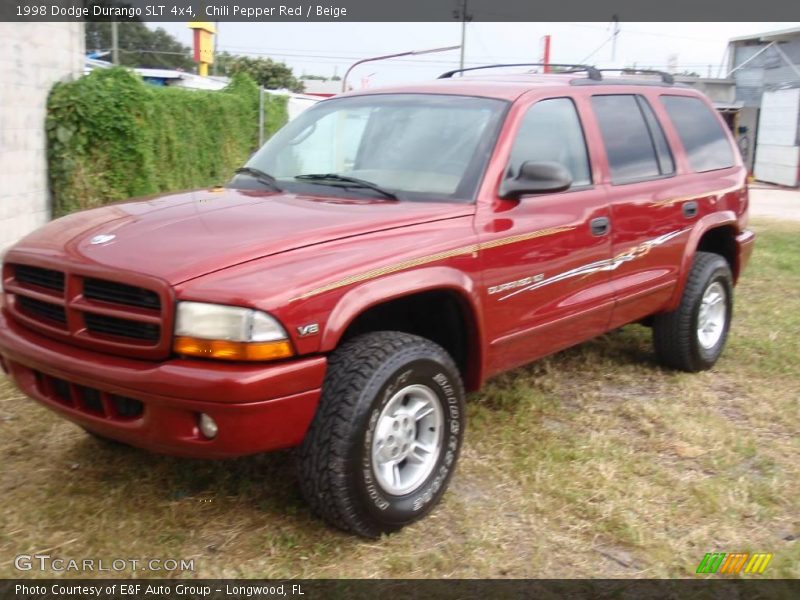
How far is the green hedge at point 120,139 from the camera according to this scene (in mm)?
8023

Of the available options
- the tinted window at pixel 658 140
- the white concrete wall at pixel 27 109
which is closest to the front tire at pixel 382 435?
the tinted window at pixel 658 140

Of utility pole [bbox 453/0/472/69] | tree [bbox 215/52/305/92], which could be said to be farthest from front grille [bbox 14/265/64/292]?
tree [bbox 215/52/305/92]

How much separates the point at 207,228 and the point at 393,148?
3.96 feet

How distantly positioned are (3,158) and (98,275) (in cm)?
495

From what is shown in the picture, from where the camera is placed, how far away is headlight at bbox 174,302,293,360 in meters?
2.75

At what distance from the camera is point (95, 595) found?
282 centimetres

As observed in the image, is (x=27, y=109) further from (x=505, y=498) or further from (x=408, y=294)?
(x=505, y=498)

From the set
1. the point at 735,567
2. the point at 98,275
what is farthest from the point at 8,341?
the point at 735,567

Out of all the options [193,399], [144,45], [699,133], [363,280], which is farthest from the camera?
[144,45]

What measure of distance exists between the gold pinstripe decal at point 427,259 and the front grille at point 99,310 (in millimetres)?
489

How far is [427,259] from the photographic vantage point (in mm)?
3301

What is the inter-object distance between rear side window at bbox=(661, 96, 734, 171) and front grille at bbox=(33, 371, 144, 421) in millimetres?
3852

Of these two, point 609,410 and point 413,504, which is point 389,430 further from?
point 609,410

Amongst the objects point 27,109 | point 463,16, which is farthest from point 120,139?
point 463,16
